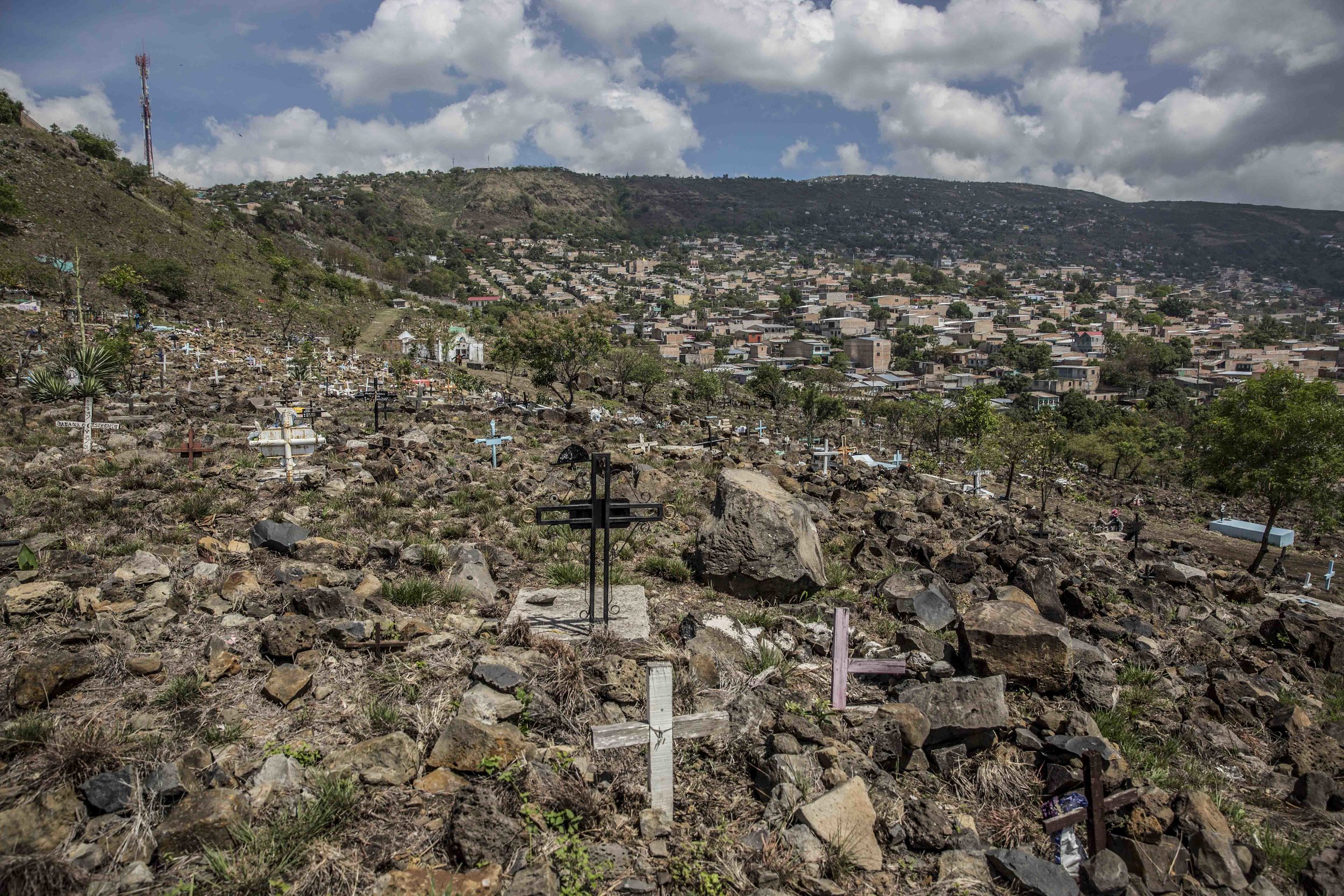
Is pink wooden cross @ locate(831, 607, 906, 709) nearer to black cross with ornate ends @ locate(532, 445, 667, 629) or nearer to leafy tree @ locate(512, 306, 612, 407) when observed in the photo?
black cross with ornate ends @ locate(532, 445, 667, 629)

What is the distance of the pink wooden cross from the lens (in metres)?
5.20

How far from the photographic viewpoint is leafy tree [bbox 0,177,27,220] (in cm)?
3394

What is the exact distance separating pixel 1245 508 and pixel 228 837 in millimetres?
39621

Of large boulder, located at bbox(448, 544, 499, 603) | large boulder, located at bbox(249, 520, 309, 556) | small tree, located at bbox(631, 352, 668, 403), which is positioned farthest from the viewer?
small tree, located at bbox(631, 352, 668, 403)

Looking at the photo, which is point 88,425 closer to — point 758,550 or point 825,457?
point 758,550

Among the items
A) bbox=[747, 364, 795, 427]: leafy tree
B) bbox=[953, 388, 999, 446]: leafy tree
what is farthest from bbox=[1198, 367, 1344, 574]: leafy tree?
bbox=[747, 364, 795, 427]: leafy tree

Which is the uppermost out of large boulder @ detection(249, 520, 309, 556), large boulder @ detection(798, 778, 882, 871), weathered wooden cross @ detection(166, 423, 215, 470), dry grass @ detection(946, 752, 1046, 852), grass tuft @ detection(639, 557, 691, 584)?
weathered wooden cross @ detection(166, 423, 215, 470)

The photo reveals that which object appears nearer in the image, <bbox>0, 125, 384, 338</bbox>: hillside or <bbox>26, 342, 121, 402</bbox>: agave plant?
<bbox>26, 342, 121, 402</bbox>: agave plant

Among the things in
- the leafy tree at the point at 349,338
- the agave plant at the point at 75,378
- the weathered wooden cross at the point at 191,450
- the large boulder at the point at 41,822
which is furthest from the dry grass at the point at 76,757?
the leafy tree at the point at 349,338

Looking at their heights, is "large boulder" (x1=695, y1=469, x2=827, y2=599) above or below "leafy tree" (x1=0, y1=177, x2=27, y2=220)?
below

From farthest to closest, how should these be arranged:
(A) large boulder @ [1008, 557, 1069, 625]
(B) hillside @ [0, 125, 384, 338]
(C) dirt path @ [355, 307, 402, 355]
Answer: (C) dirt path @ [355, 307, 402, 355], (B) hillside @ [0, 125, 384, 338], (A) large boulder @ [1008, 557, 1069, 625]

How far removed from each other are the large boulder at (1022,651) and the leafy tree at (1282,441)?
16438 mm

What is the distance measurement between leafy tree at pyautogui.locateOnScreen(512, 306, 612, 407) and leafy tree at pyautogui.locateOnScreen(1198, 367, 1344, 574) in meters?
21.3

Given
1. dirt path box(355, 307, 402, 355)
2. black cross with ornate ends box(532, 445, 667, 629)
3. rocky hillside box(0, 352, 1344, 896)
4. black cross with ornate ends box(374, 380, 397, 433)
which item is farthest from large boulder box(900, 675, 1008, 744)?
dirt path box(355, 307, 402, 355)
